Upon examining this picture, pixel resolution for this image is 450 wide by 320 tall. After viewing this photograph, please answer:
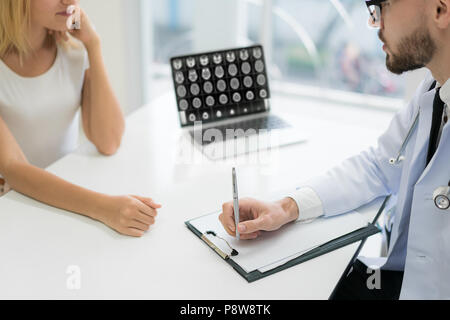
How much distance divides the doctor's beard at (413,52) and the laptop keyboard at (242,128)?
1.92ft

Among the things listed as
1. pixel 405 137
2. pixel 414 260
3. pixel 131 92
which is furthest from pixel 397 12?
pixel 131 92

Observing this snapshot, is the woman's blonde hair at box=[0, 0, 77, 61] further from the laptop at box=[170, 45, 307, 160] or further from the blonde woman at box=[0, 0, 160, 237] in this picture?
the laptop at box=[170, 45, 307, 160]

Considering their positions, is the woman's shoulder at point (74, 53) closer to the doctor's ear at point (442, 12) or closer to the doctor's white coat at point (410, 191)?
the doctor's white coat at point (410, 191)

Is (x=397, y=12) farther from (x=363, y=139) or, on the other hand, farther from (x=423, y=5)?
(x=363, y=139)

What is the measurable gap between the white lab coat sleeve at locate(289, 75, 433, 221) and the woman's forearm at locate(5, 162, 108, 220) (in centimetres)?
47

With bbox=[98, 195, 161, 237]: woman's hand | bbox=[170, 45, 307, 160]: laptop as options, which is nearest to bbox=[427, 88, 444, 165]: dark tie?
bbox=[170, 45, 307, 160]: laptop

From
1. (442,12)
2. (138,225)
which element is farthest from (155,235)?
(442,12)

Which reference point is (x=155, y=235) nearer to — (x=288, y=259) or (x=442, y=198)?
(x=288, y=259)

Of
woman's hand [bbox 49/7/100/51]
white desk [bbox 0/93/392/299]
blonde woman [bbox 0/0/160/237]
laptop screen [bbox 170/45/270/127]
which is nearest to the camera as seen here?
white desk [bbox 0/93/392/299]

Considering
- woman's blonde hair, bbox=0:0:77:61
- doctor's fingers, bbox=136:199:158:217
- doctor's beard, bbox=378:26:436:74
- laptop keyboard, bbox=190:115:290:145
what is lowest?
doctor's fingers, bbox=136:199:158:217

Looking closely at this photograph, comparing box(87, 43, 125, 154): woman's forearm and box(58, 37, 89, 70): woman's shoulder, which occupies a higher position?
box(58, 37, 89, 70): woman's shoulder

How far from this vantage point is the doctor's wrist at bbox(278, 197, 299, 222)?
114 cm

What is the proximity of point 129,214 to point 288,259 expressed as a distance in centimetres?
37
